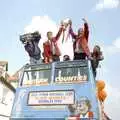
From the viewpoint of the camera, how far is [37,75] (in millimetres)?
11641

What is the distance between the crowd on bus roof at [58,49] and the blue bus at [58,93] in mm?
427

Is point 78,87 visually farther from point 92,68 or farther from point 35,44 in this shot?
point 35,44

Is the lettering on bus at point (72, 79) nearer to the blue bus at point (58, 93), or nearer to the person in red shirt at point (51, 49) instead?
the blue bus at point (58, 93)

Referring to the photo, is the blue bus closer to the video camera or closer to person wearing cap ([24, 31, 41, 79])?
person wearing cap ([24, 31, 41, 79])

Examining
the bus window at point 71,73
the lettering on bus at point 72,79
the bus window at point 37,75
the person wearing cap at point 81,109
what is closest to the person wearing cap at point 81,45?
the bus window at point 71,73

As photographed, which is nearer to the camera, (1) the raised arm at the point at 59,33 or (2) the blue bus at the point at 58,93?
(2) the blue bus at the point at 58,93

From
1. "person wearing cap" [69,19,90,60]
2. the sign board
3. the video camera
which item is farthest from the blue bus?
the video camera

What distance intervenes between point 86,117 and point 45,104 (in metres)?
1.27

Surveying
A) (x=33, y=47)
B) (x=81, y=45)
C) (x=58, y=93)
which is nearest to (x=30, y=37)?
(x=33, y=47)

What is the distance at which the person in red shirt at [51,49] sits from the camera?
12.1 meters

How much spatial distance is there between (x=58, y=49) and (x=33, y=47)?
33.8 inches

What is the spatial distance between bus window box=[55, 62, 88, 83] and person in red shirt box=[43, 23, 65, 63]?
735 millimetres

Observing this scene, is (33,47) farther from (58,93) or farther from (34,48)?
(58,93)

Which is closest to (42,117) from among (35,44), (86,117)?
(86,117)
